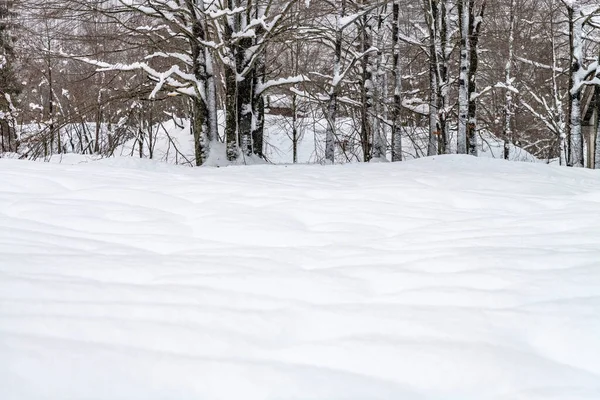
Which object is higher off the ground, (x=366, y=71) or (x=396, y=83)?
(x=366, y=71)

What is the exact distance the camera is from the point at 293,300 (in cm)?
156

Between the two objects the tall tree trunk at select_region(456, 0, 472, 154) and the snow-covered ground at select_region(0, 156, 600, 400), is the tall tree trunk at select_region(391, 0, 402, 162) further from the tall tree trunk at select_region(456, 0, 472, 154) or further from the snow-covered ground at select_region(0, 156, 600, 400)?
the snow-covered ground at select_region(0, 156, 600, 400)

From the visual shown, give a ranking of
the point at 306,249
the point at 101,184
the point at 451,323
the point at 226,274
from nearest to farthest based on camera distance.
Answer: the point at 451,323, the point at 226,274, the point at 306,249, the point at 101,184

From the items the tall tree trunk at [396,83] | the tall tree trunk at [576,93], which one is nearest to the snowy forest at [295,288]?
the tall tree trunk at [396,83]

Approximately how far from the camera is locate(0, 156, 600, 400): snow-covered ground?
Answer: 1097 millimetres

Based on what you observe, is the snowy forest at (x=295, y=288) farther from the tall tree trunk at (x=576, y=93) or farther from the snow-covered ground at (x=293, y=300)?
the tall tree trunk at (x=576, y=93)

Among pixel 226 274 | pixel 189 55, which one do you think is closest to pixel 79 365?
pixel 226 274

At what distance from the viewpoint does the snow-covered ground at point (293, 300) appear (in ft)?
3.60

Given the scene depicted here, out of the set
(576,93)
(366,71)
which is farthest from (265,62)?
(576,93)

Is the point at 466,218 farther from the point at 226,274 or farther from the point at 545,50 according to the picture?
the point at 545,50

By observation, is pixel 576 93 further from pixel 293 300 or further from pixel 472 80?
pixel 293 300

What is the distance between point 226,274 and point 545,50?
17944 mm

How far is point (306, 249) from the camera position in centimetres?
213

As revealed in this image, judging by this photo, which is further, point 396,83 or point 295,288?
point 396,83
